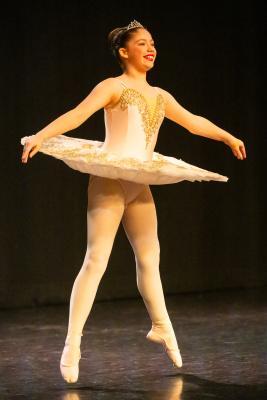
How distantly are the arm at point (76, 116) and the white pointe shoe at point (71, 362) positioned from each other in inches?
27.0

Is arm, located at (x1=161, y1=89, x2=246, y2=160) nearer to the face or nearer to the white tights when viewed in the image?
the face

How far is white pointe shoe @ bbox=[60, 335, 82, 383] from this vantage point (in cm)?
293

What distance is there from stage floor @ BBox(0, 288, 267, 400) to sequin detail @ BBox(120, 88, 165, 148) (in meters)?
0.86

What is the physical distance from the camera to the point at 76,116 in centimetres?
294

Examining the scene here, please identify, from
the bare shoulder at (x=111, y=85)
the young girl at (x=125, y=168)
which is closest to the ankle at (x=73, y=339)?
the young girl at (x=125, y=168)

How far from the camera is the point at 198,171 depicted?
9.90 ft

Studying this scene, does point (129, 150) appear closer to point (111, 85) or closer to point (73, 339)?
point (111, 85)

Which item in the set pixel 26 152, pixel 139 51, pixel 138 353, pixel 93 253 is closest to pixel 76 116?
pixel 26 152

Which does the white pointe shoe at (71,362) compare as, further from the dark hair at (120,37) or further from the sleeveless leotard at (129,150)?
the dark hair at (120,37)

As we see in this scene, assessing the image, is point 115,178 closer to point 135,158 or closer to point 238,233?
point 135,158

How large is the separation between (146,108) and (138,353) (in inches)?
40.8

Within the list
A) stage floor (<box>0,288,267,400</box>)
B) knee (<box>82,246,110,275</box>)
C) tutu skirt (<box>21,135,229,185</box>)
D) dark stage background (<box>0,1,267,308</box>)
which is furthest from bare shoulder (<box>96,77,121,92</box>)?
dark stage background (<box>0,1,267,308</box>)

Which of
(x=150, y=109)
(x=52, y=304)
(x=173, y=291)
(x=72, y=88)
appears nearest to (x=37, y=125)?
(x=72, y=88)

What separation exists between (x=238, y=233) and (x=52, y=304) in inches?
52.5
